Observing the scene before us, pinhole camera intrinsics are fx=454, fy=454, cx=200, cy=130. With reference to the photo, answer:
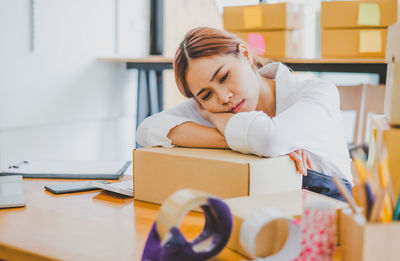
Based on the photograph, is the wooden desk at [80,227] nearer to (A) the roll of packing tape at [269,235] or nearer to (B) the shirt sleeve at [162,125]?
(A) the roll of packing tape at [269,235]

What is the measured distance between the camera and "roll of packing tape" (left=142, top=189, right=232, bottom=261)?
0.64 metres

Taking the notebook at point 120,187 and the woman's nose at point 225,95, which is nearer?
the notebook at point 120,187

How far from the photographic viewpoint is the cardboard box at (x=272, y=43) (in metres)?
2.65

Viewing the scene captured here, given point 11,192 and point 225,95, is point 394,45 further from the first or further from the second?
point 11,192

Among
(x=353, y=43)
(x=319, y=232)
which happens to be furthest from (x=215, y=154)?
(x=353, y=43)

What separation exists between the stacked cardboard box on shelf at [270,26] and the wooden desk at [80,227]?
1804mm

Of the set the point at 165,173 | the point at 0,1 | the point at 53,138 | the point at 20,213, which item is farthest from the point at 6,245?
the point at 53,138

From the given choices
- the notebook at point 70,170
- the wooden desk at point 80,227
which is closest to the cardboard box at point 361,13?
the notebook at point 70,170

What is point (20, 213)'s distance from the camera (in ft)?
3.14

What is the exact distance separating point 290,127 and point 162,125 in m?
0.36

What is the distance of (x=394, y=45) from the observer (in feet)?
2.88

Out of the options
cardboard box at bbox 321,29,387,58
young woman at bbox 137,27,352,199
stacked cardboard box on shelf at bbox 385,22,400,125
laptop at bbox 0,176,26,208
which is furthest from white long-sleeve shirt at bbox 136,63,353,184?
cardboard box at bbox 321,29,387,58

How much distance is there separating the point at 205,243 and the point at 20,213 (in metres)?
0.46

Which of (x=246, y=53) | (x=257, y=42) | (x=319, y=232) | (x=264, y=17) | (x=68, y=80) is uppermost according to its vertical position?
(x=264, y=17)
